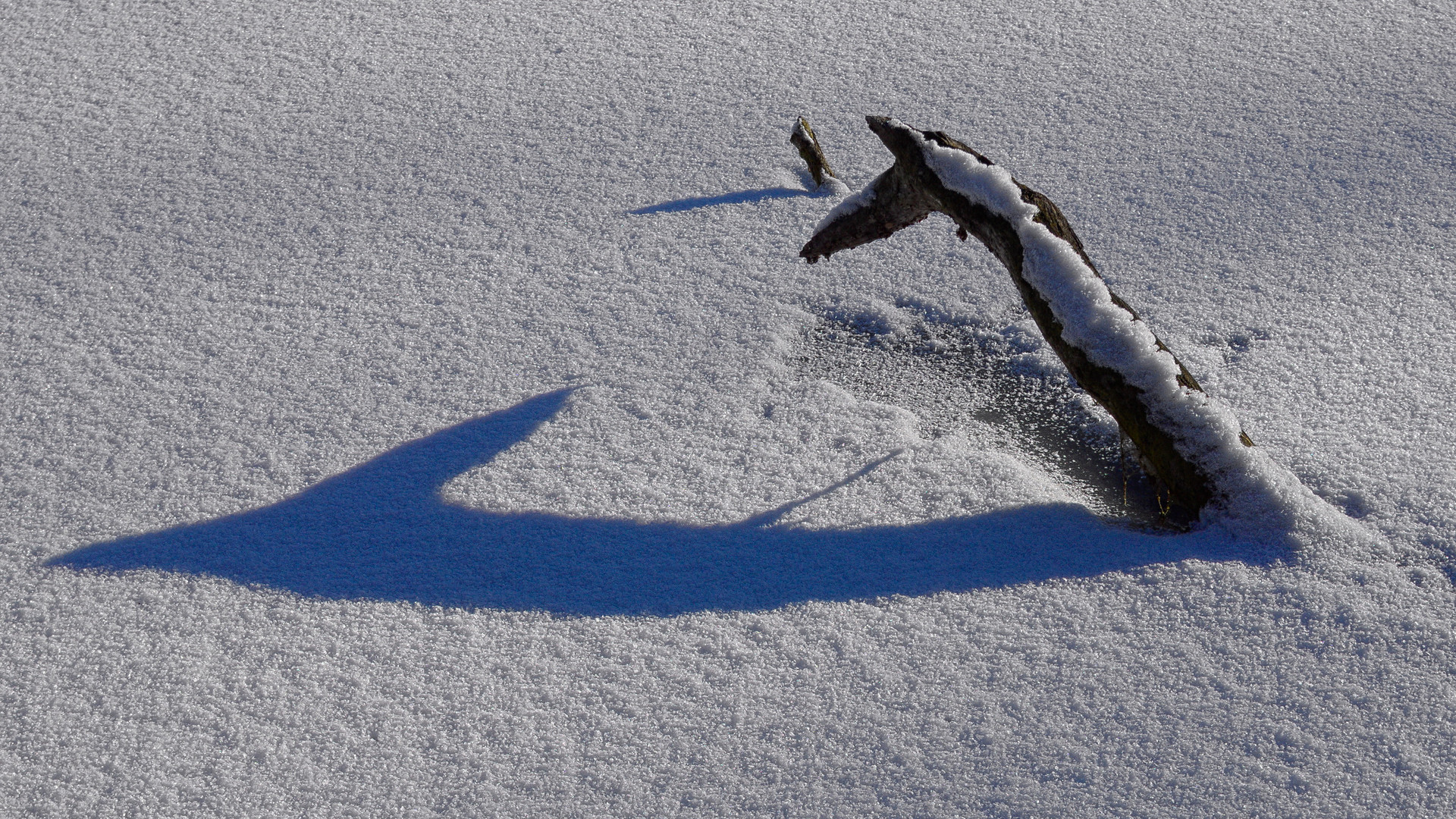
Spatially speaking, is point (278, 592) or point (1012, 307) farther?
point (1012, 307)

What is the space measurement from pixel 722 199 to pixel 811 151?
0.73 ft

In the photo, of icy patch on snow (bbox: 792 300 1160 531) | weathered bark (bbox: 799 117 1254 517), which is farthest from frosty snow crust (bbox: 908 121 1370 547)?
icy patch on snow (bbox: 792 300 1160 531)

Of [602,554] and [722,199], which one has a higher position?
[722,199]

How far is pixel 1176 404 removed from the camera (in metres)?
1.39

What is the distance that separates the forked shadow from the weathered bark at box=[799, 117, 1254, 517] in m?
0.11

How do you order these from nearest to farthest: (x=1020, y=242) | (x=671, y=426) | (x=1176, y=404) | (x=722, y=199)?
(x=1176, y=404)
(x=1020, y=242)
(x=671, y=426)
(x=722, y=199)

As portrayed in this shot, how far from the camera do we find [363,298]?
1974 millimetres

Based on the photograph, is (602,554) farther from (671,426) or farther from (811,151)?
(811,151)

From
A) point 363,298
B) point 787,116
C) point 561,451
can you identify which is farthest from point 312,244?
point 787,116

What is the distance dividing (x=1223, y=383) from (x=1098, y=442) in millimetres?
243

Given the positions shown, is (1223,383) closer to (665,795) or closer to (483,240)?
(665,795)

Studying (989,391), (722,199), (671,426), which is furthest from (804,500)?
(722,199)

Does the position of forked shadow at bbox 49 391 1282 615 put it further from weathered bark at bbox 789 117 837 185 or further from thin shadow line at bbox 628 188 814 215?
weathered bark at bbox 789 117 837 185

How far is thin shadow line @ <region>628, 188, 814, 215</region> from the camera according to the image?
221 cm
